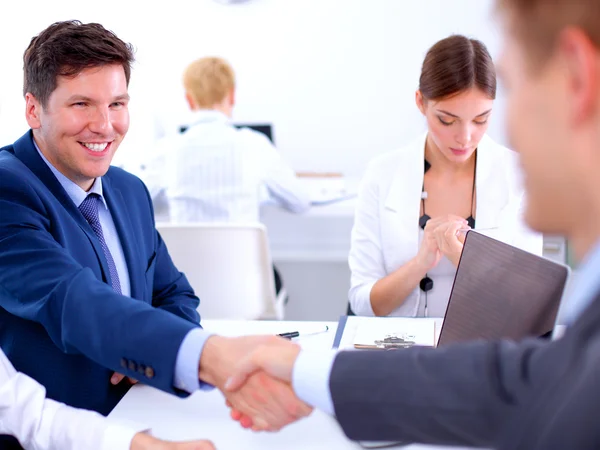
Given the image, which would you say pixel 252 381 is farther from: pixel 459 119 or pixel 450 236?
pixel 459 119

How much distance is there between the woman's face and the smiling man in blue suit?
858 mm

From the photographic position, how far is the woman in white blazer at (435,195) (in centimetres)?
208

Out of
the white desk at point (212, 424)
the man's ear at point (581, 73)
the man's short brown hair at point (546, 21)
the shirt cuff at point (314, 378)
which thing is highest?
the man's short brown hair at point (546, 21)

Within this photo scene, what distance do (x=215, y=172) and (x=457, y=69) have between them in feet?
4.63

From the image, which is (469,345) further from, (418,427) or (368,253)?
(368,253)

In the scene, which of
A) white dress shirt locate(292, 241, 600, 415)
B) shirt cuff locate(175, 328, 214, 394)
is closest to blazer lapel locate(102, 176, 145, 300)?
shirt cuff locate(175, 328, 214, 394)

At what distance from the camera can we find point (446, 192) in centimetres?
229

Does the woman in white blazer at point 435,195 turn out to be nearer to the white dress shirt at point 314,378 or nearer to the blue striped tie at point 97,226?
the blue striped tie at point 97,226

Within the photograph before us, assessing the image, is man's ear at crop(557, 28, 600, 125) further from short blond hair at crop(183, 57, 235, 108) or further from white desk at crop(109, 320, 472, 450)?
short blond hair at crop(183, 57, 235, 108)

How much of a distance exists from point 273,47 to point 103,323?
129 inches

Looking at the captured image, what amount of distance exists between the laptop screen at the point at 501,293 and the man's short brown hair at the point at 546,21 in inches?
22.8

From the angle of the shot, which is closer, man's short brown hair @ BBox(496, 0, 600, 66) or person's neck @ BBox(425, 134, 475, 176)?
man's short brown hair @ BBox(496, 0, 600, 66)

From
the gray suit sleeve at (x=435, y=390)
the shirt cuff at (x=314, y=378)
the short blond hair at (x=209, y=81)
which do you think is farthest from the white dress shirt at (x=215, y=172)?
the gray suit sleeve at (x=435, y=390)

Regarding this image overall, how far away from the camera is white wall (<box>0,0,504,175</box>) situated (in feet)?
14.1
